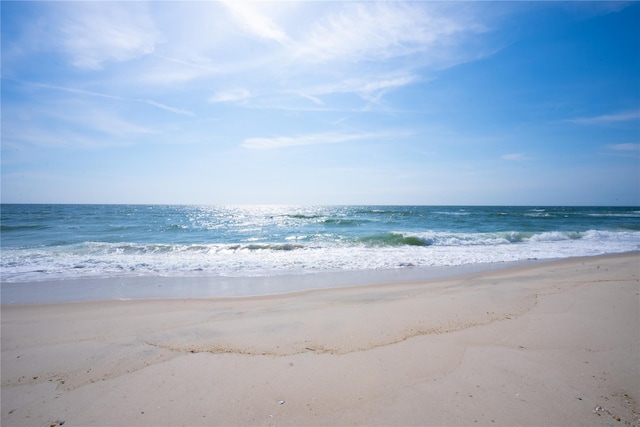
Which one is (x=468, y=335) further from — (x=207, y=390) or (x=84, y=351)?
(x=84, y=351)

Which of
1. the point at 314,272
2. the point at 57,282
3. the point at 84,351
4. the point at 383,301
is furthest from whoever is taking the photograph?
the point at 314,272

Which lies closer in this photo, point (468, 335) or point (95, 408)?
point (95, 408)

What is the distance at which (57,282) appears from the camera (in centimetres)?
854

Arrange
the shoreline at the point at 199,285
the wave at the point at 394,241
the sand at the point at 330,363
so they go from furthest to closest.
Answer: the wave at the point at 394,241 < the shoreline at the point at 199,285 < the sand at the point at 330,363

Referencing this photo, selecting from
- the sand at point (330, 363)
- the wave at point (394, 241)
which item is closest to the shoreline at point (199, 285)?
the sand at point (330, 363)

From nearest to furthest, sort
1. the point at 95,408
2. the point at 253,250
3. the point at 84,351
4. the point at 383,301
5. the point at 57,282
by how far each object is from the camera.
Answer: the point at 95,408 < the point at 84,351 < the point at 383,301 < the point at 57,282 < the point at 253,250

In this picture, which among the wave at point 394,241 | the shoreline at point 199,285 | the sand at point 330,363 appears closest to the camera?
the sand at point 330,363

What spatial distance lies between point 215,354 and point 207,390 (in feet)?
2.53

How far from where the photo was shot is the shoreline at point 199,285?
23.2 feet

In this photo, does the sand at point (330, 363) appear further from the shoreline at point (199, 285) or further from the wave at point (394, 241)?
the wave at point (394, 241)

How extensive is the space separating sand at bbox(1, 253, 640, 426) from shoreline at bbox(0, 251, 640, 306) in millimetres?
1134

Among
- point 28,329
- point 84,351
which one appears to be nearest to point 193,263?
point 28,329

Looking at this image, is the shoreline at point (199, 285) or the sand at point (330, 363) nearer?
the sand at point (330, 363)

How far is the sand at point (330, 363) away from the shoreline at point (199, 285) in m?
1.13
